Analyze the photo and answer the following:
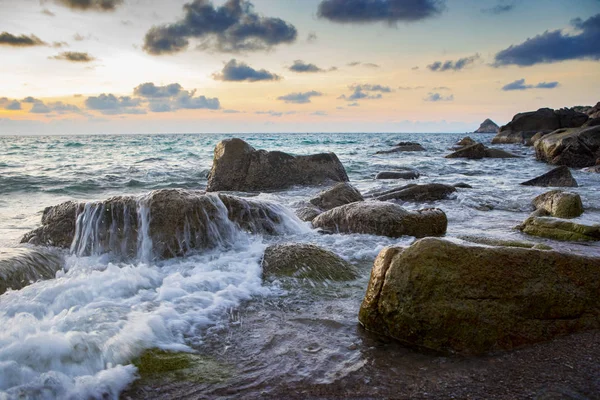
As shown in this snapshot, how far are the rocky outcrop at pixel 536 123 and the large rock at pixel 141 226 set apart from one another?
45.1 metres

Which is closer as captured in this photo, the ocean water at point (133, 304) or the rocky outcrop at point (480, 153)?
the ocean water at point (133, 304)

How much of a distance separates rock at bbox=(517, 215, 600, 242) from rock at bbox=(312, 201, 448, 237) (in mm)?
1318

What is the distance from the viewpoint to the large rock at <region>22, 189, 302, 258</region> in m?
5.80

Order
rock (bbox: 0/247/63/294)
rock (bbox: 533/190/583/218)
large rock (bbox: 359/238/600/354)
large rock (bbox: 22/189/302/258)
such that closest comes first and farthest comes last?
1. large rock (bbox: 359/238/600/354)
2. rock (bbox: 0/247/63/294)
3. large rock (bbox: 22/189/302/258)
4. rock (bbox: 533/190/583/218)

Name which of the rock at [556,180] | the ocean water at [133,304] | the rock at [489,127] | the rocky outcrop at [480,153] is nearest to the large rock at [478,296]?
the ocean water at [133,304]

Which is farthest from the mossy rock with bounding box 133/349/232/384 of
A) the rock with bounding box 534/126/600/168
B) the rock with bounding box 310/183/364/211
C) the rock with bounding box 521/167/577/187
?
the rock with bounding box 534/126/600/168

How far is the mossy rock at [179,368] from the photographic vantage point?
110 inches

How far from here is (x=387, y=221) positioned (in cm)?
666

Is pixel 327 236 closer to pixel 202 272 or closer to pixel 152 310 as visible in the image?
pixel 202 272

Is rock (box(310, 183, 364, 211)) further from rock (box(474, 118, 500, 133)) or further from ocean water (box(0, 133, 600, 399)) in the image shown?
rock (box(474, 118, 500, 133))

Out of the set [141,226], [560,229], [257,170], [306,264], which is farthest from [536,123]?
[141,226]

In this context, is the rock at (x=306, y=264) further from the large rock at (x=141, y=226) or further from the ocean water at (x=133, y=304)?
the large rock at (x=141, y=226)

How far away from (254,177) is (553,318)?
956 centimetres

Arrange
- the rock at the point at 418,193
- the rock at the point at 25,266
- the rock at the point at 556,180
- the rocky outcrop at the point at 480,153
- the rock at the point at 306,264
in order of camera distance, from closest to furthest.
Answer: the rock at the point at 25,266, the rock at the point at 306,264, the rock at the point at 418,193, the rock at the point at 556,180, the rocky outcrop at the point at 480,153
